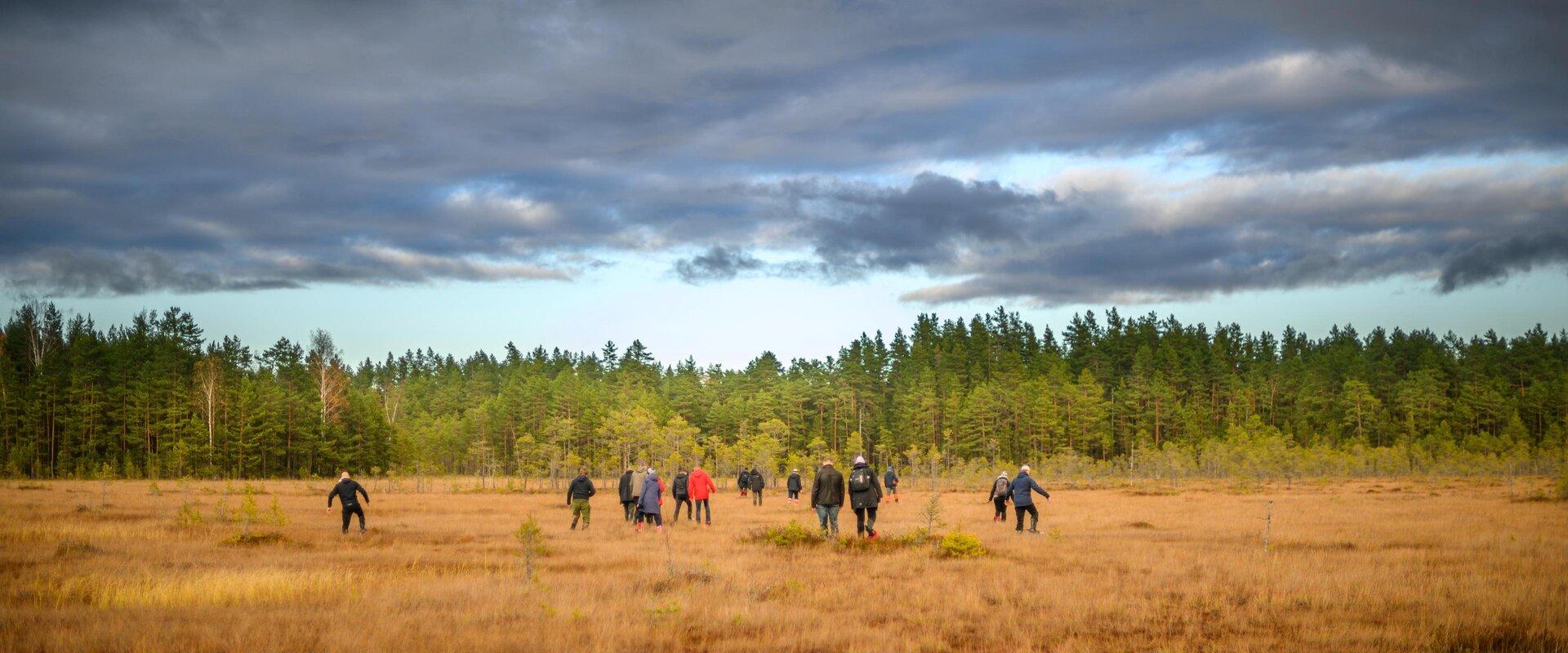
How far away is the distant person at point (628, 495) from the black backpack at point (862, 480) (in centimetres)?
800

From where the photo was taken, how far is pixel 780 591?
1427cm

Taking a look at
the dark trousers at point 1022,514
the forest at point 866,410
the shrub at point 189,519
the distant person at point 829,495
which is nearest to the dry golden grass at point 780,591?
the shrub at point 189,519

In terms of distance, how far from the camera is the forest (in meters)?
82.4

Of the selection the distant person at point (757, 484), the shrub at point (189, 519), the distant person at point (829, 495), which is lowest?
the distant person at point (757, 484)

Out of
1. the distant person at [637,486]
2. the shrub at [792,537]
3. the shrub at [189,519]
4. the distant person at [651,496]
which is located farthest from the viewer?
the distant person at [637,486]

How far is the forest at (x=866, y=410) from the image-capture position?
270 ft

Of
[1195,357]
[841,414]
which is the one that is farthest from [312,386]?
[1195,357]

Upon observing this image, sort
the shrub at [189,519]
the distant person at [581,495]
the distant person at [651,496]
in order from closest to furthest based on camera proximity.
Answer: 1. the shrub at [189,519]
2. the distant person at [651,496]
3. the distant person at [581,495]

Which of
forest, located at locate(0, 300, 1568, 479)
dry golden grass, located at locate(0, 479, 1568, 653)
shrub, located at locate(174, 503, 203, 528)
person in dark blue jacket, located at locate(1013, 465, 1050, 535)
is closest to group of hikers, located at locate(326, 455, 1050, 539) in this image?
person in dark blue jacket, located at locate(1013, 465, 1050, 535)

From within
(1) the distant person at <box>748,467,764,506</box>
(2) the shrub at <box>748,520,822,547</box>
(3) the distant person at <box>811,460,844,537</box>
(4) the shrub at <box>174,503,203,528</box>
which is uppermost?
(3) the distant person at <box>811,460,844,537</box>

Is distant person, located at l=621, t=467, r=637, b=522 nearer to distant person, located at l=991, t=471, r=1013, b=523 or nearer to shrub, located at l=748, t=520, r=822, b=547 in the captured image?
shrub, located at l=748, t=520, r=822, b=547

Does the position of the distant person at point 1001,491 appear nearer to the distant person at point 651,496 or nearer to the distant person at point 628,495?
the distant person at point 651,496

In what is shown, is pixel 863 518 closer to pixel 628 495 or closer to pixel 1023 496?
pixel 1023 496

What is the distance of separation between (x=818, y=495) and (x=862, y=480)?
1.14 m
